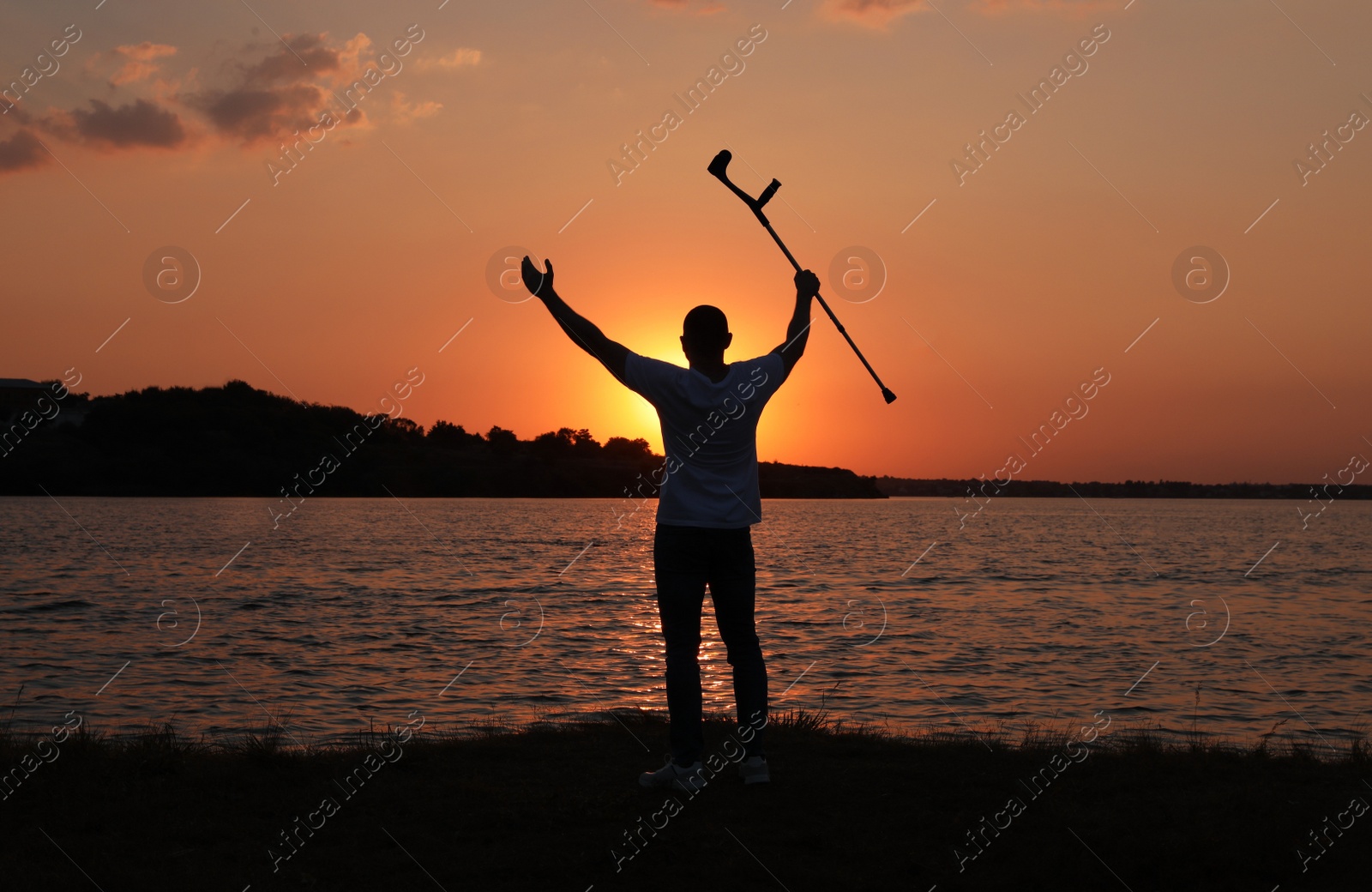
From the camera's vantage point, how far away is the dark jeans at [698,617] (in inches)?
214

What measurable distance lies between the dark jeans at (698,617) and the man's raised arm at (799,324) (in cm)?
101

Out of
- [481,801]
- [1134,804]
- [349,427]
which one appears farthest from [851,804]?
[349,427]

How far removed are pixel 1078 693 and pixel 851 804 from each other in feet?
32.4

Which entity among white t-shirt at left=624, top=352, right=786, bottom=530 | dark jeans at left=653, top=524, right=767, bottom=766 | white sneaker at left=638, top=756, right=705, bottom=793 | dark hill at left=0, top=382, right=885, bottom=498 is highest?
dark hill at left=0, top=382, right=885, bottom=498

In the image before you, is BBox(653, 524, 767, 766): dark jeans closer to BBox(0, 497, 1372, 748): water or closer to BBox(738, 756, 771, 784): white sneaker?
BBox(738, 756, 771, 784): white sneaker

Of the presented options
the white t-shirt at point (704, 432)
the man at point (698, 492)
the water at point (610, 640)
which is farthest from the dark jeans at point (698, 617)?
the water at point (610, 640)

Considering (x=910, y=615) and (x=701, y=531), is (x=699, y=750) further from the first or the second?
(x=910, y=615)

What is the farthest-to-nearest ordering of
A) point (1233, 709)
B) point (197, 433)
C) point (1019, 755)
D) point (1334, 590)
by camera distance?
point (197, 433), point (1334, 590), point (1233, 709), point (1019, 755)

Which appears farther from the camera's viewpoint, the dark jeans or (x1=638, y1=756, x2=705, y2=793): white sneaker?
(x1=638, y1=756, x2=705, y2=793): white sneaker

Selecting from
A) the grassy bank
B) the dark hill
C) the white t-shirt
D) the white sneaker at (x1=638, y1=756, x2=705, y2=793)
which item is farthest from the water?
the dark hill

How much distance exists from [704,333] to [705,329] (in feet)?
0.06

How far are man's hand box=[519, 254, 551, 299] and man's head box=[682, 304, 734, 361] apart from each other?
2.45 ft

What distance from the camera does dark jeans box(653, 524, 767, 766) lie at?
214 inches

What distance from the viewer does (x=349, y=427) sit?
323ft
